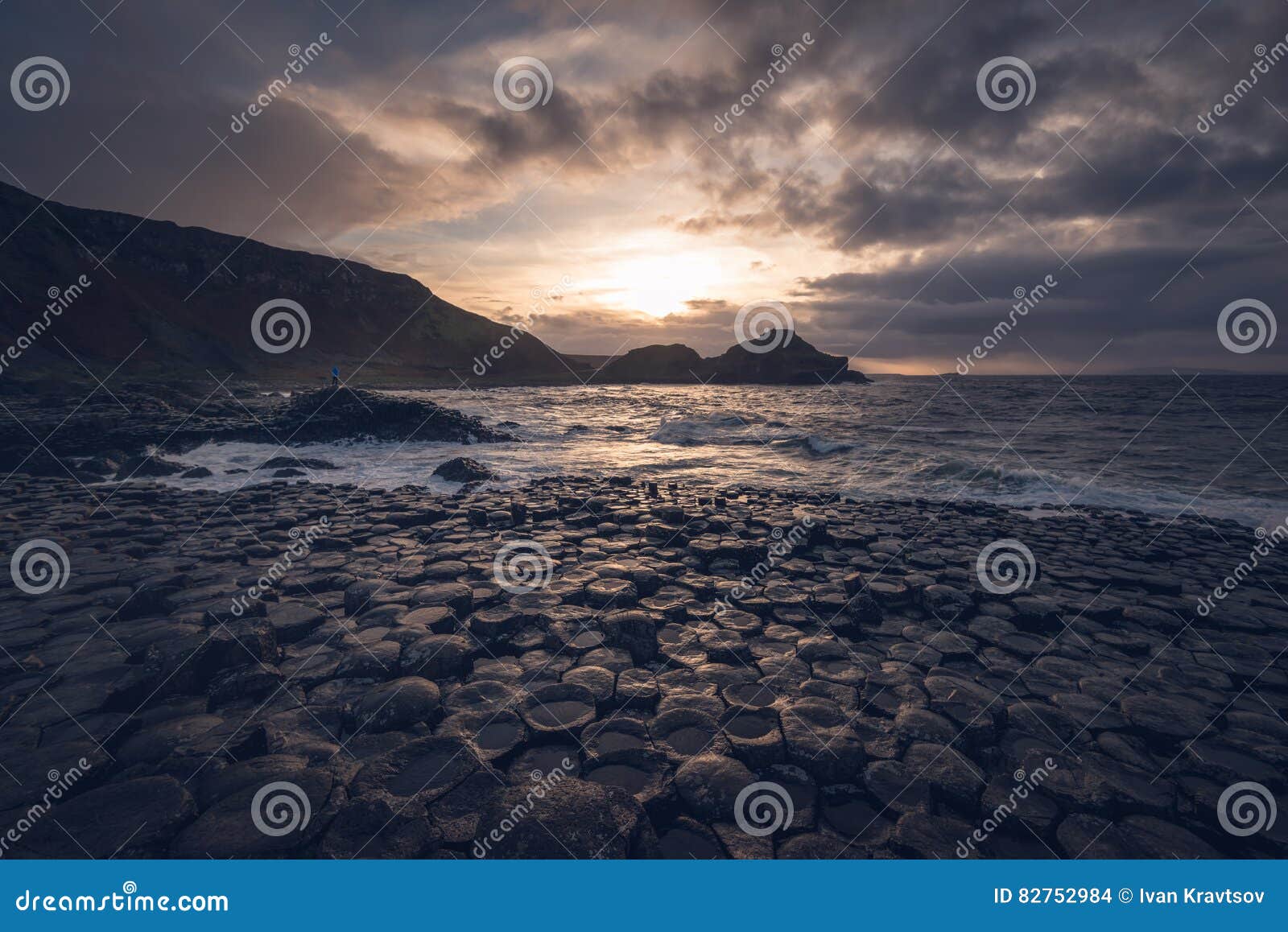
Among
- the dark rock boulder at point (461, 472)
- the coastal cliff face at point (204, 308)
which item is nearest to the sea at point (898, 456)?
the dark rock boulder at point (461, 472)

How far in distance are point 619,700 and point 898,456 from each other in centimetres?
1489

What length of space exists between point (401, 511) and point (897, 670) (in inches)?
284

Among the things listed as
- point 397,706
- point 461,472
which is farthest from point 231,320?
point 397,706

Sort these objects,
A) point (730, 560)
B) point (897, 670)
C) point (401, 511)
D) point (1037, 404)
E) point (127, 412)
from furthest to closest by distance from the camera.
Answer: point (1037, 404) < point (127, 412) < point (401, 511) < point (730, 560) < point (897, 670)

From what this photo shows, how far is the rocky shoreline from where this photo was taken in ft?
8.46

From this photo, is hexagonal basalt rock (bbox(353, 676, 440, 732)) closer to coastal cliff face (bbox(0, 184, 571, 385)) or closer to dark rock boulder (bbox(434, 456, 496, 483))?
dark rock boulder (bbox(434, 456, 496, 483))

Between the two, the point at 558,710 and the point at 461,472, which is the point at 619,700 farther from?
the point at 461,472

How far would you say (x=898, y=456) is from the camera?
629 inches

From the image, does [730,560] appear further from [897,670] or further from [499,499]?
[499,499]

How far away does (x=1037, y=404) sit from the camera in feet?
128

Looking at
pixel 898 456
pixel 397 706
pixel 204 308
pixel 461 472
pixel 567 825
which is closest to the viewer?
pixel 567 825

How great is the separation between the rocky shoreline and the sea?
5.21m

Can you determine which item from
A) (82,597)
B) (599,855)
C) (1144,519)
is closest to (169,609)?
(82,597)

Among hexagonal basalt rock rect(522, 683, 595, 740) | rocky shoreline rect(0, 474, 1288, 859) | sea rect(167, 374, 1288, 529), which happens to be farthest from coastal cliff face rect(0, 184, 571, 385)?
hexagonal basalt rock rect(522, 683, 595, 740)
